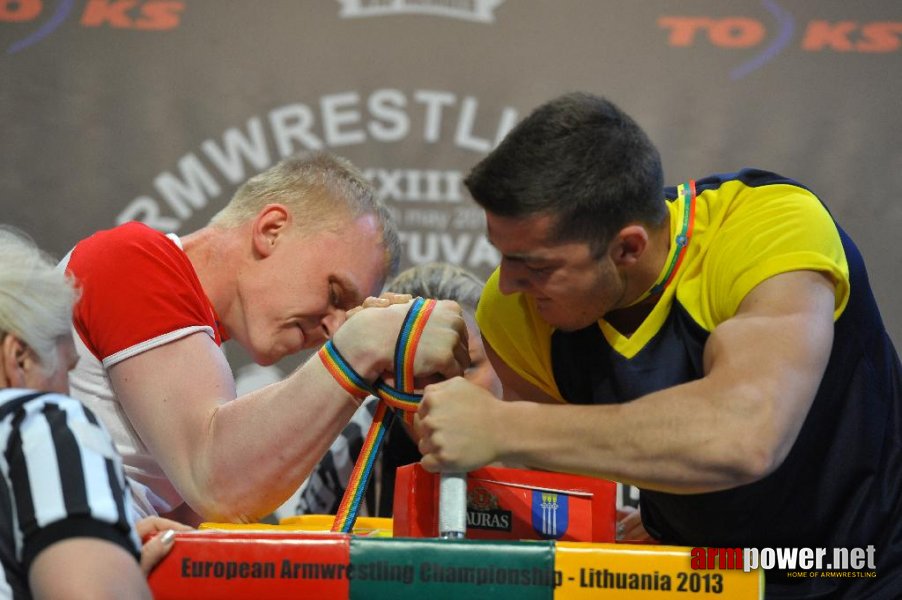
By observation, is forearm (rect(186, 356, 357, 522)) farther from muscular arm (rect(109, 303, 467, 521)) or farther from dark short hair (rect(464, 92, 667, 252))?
dark short hair (rect(464, 92, 667, 252))

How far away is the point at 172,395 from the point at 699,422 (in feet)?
2.52

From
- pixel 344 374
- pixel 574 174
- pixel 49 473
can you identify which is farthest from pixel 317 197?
pixel 49 473

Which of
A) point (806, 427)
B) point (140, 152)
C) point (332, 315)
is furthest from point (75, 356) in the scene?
point (140, 152)

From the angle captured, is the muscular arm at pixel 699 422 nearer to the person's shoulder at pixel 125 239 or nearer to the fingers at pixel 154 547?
the fingers at pixel 154 547

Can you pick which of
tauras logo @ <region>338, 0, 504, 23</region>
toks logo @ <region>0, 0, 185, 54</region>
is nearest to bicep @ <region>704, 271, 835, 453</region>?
tauras logo @ <region>338, 0, 504, 23</region>

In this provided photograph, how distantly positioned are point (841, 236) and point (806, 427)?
268 millimetres

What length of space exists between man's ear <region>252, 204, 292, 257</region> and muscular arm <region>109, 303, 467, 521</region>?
1.00 ft

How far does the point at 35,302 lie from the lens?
3.42ft

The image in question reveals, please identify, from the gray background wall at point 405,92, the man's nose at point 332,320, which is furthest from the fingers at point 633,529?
the gray background wall at point 405,92

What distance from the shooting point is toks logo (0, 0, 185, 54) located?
2.63 metres

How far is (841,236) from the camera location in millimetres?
1410

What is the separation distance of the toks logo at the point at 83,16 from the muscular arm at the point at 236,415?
1366mm

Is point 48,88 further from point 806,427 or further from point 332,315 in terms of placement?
point 806,427

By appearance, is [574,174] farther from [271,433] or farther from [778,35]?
[778,35]
